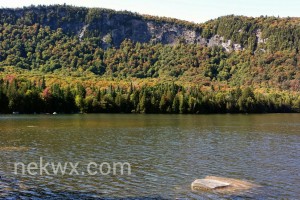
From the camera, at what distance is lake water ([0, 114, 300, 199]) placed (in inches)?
1510

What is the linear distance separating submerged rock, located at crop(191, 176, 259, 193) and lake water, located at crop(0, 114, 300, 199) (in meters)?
1.08

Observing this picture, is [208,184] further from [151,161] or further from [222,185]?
[151,161]

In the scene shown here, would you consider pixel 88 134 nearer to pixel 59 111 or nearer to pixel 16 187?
pixel 16 187

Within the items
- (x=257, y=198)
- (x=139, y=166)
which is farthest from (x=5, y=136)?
(x=257, y=198)

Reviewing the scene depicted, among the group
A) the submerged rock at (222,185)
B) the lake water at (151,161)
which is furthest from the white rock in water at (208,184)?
the lake water at (151,161)

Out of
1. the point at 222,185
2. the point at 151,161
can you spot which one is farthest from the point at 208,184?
the point at 151,161

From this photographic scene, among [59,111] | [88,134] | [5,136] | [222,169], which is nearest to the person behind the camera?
[222,169]

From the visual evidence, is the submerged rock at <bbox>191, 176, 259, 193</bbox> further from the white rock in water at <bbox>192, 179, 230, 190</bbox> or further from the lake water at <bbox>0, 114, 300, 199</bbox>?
the lake water at <bbox>0, 114, 300, 199</bbox>

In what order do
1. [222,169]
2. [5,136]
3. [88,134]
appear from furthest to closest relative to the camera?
1. [88,134]
2. [5,136]
3. [222,169]

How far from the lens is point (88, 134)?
3413 inches

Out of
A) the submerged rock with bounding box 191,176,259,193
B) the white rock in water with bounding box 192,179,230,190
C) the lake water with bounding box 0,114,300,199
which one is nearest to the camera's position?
the lake water with bounding box 0,114,300,199

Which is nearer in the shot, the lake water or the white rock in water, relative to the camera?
the lake water

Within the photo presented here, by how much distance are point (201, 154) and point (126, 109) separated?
451 feet

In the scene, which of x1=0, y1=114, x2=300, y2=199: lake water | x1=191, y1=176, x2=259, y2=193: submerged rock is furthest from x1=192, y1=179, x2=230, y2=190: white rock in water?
x1=0, y1=114, x2=300, y2=199: lake water
